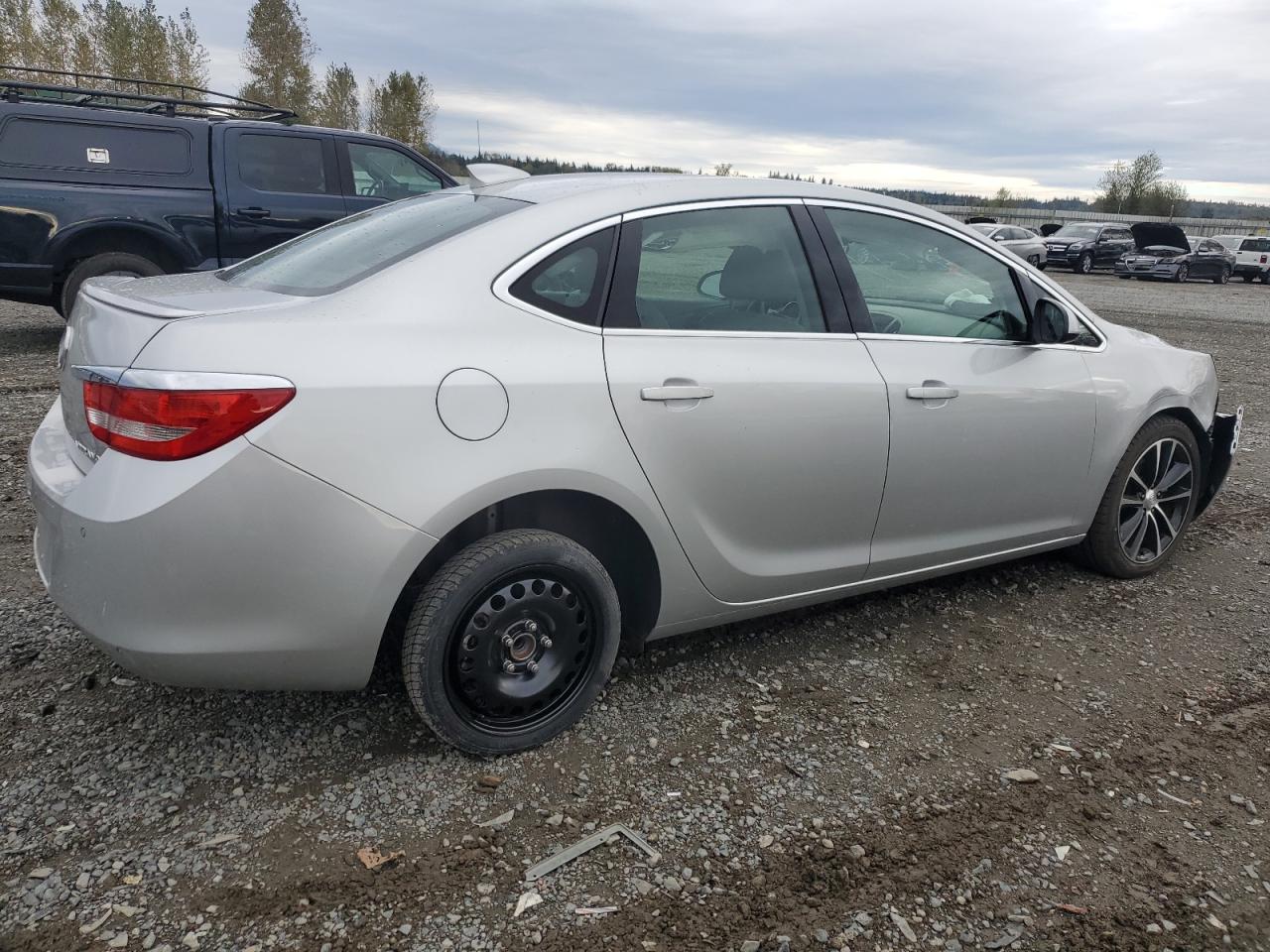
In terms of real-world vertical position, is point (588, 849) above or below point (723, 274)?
below

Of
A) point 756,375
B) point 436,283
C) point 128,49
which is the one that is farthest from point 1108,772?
point 128,49

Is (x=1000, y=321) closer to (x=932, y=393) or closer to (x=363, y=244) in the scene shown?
(x=932, y=393)

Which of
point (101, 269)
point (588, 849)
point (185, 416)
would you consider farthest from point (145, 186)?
point (588, 849)

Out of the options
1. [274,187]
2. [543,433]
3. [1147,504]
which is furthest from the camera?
[274,187]

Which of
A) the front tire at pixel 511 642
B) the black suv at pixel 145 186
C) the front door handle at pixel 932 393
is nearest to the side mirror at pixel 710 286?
the front door handle at pixel 932 393

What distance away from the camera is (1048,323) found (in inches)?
138

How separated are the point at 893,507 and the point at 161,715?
94.9 inches

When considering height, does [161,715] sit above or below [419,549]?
below

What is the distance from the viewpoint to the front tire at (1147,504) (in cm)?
396

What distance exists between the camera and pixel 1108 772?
2.73 meters

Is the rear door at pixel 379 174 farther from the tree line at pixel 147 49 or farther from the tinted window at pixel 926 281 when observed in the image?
the tree line at pixel 147 49

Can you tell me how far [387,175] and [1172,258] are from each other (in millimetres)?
26488

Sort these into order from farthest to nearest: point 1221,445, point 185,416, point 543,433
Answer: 1. point 1221,445
2. point 543,433
3. point 185,416

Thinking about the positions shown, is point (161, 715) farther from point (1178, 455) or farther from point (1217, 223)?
point (1217, 223)
